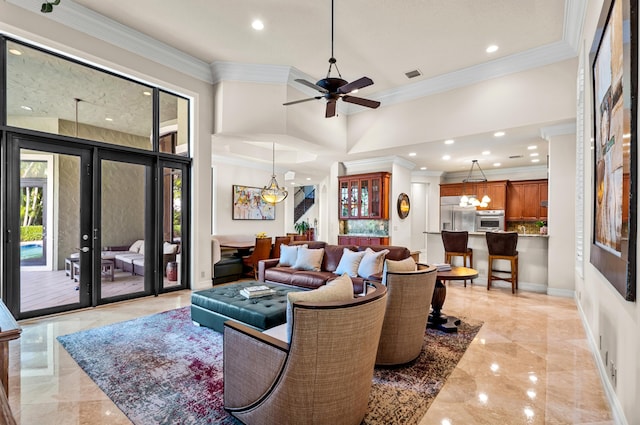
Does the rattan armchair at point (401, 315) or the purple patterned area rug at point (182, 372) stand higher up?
the rattan armchair at point (401, 315)

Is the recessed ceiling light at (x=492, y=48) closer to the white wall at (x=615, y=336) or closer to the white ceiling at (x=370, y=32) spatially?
the white ceiling at (x=370, y=32)

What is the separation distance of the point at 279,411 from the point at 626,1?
2827 millimetres

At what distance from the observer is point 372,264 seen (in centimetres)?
433

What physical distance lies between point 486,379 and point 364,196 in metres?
5.48

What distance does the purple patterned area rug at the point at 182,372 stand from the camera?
2.07 m

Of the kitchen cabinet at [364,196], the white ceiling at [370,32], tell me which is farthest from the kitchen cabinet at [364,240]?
the white ceiling at [370,32]

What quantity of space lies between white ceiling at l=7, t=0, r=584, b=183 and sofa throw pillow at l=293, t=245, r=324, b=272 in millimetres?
3062

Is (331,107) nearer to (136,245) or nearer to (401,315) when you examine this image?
(401,315)

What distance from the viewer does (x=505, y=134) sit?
17.8 feet

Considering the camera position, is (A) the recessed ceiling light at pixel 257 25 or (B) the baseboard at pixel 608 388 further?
(A) the recessed ceiling light at pixel 257 25

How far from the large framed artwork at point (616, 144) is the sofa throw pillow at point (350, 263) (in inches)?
102

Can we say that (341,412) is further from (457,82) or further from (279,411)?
(457,82)

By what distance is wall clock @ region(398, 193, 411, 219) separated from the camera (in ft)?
25.8

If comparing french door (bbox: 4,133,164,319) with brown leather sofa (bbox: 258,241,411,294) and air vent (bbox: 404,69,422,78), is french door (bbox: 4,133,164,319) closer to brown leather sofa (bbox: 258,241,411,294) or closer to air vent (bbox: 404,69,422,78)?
brown leather sofa (bbox: 258,241,411,294)
